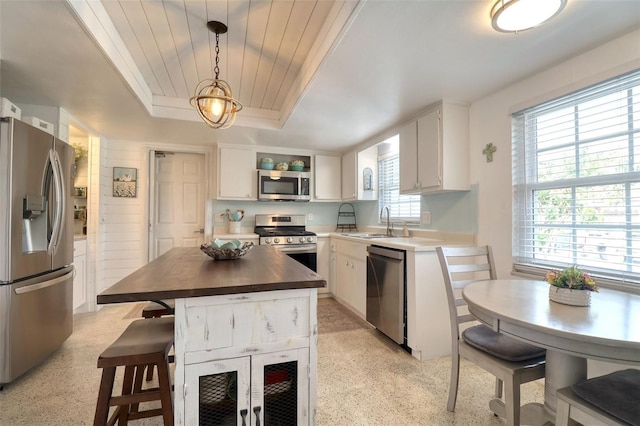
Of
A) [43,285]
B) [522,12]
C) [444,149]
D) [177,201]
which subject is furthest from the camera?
[177,201]

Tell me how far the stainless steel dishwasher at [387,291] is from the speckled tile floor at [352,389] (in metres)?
0.18

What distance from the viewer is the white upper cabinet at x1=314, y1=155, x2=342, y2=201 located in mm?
4441

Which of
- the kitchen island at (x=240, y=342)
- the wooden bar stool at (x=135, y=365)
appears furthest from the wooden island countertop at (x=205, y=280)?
the wooden bar stool at (x=135, y=365)

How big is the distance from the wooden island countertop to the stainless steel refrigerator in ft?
3.73

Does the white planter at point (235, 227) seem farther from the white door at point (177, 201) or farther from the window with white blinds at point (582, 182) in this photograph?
the window with white blinds at point (582, 182)

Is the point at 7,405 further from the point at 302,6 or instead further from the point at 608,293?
the point at 608,293

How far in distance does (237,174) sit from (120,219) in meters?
1.69

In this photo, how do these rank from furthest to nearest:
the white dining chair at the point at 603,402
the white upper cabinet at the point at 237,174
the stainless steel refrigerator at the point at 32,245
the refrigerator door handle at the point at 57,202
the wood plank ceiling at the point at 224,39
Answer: the white upper cabinet at the point at 237,174 < the refrigerator door handle at the point at 57,202 < the stainless steel refrigerator at the point at 32,245 < the wood plank ceiling at the point at 224,39 < the white dining chair at the point at 603,402

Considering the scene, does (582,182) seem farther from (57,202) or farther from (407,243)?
(57,202)

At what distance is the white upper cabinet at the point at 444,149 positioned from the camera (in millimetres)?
2523

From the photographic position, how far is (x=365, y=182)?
4.12 m

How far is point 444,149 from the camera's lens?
2.52m

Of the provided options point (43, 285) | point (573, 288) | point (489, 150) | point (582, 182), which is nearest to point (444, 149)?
point (489, 150)

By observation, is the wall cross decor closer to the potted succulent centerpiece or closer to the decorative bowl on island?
the potted succulent centerpiece
